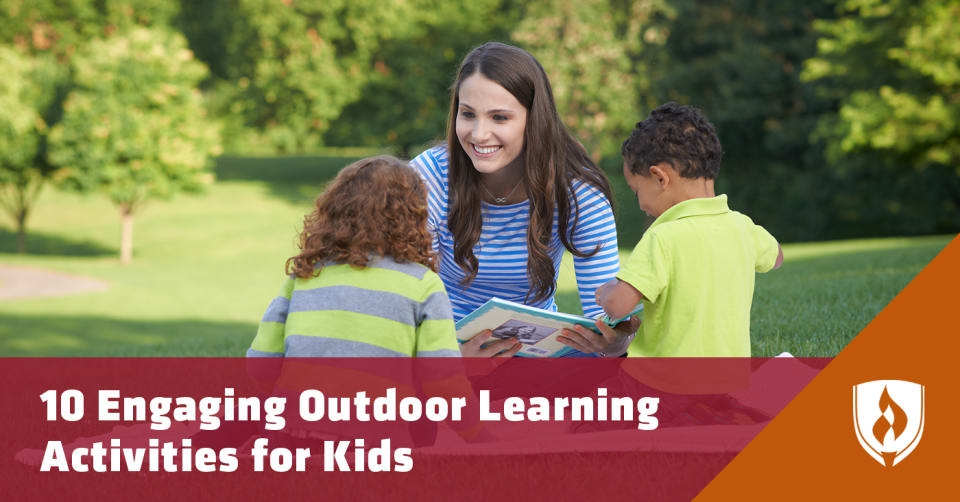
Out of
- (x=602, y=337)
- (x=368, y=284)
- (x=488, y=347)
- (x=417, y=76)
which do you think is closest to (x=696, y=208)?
(x=602, y=337)

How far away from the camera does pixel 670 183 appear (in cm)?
328

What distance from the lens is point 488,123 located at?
3605 mm

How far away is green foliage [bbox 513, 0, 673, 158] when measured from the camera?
26828 millimetres

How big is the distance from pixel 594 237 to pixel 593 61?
23742 mm

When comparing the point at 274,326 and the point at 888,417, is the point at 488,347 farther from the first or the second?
the point at 888,417

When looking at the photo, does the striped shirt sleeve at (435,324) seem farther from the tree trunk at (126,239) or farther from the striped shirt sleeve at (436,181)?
the tree trunk at (126,239)

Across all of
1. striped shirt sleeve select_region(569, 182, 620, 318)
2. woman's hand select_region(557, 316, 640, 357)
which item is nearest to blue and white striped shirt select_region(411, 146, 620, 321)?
striped shirt sleeve select_region(569, 182, 620, 318)

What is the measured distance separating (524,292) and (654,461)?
3.86 feet

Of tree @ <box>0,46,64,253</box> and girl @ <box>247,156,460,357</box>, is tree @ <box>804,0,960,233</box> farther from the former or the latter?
tree @ <box>0,46,64,253</box>

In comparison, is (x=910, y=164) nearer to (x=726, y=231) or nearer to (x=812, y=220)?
(x=812, y=220)

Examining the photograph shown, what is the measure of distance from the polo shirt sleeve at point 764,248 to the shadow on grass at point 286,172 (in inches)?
1256

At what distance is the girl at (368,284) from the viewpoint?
2912 millimetres

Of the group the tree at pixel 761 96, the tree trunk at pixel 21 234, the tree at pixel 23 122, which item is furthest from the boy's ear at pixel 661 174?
the tree trunk at pixel 21 234

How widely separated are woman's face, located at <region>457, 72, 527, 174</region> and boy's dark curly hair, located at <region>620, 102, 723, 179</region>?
1.74 feet
